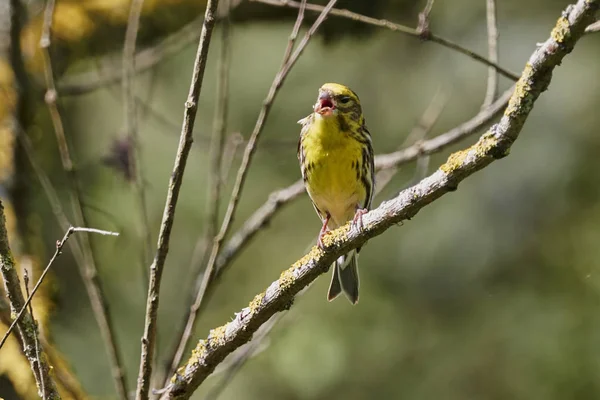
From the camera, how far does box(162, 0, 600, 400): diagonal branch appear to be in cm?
172

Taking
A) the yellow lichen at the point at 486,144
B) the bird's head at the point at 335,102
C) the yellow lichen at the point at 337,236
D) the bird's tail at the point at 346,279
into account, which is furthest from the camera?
the bird's tail at the point at 346,279

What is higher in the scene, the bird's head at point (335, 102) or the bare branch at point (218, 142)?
the bird's head at point (335, 102)

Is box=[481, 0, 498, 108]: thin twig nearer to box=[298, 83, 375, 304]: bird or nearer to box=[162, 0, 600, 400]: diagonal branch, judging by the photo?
box=[298, 83, 375, 304]: bird

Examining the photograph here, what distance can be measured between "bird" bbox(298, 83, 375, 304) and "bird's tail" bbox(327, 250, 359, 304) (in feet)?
0.03

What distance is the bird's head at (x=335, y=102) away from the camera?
11.0ft

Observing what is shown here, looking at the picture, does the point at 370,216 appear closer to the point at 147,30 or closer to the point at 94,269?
the point at 94,269

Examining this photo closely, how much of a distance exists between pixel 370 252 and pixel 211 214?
11.2 ft

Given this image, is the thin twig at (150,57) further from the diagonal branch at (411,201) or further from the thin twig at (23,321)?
the thin twig at (23,321)

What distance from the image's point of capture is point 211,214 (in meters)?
3.06

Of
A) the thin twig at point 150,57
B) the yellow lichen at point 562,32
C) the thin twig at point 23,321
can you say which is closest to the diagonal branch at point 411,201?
the yellow lichen at point 562,32

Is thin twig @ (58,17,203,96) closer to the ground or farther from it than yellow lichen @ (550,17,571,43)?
farther from it

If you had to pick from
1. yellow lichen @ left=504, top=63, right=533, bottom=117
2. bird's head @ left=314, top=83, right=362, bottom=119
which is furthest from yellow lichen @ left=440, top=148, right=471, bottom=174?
bird's head @ left=314, top=83, right=362, bottom=119

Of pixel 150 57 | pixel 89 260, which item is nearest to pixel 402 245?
pixel 150 57

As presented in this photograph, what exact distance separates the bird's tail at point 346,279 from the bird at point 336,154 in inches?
0.4
